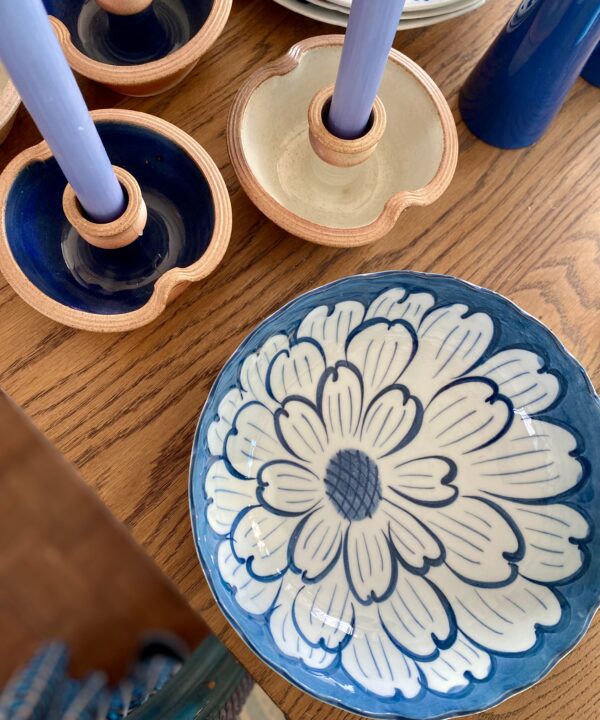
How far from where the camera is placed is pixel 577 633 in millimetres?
316

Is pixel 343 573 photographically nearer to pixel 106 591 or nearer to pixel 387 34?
pixel 387 34

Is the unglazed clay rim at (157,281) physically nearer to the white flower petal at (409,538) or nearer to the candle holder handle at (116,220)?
the candle holder handle at (116,220)

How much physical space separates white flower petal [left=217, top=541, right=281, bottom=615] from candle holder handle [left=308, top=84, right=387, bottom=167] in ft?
0.67

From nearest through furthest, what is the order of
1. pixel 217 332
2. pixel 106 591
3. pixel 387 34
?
pixel 387 34, pixel 217 332, pixel 106 591

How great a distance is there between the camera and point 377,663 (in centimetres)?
34

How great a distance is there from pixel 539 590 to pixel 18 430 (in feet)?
2.47

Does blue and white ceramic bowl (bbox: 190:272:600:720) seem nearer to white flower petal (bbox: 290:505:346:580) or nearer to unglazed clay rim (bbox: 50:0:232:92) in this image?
white flower petal (bbox: 290:505:346:580)

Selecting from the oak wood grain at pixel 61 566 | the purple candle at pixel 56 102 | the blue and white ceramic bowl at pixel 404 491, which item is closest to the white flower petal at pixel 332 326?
the blue and white ceramic bowl at pixel 404 491

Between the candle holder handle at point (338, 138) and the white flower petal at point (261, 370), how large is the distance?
10 centimetres

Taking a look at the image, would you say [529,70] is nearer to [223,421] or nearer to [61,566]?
[223,421]

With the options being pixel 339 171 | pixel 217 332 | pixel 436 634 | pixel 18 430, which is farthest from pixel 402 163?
pixel 18 430

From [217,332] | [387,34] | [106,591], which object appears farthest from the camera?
[106,591]

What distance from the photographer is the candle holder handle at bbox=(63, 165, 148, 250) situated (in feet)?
1.03

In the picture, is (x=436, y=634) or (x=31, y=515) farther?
(x=31, y=515)
